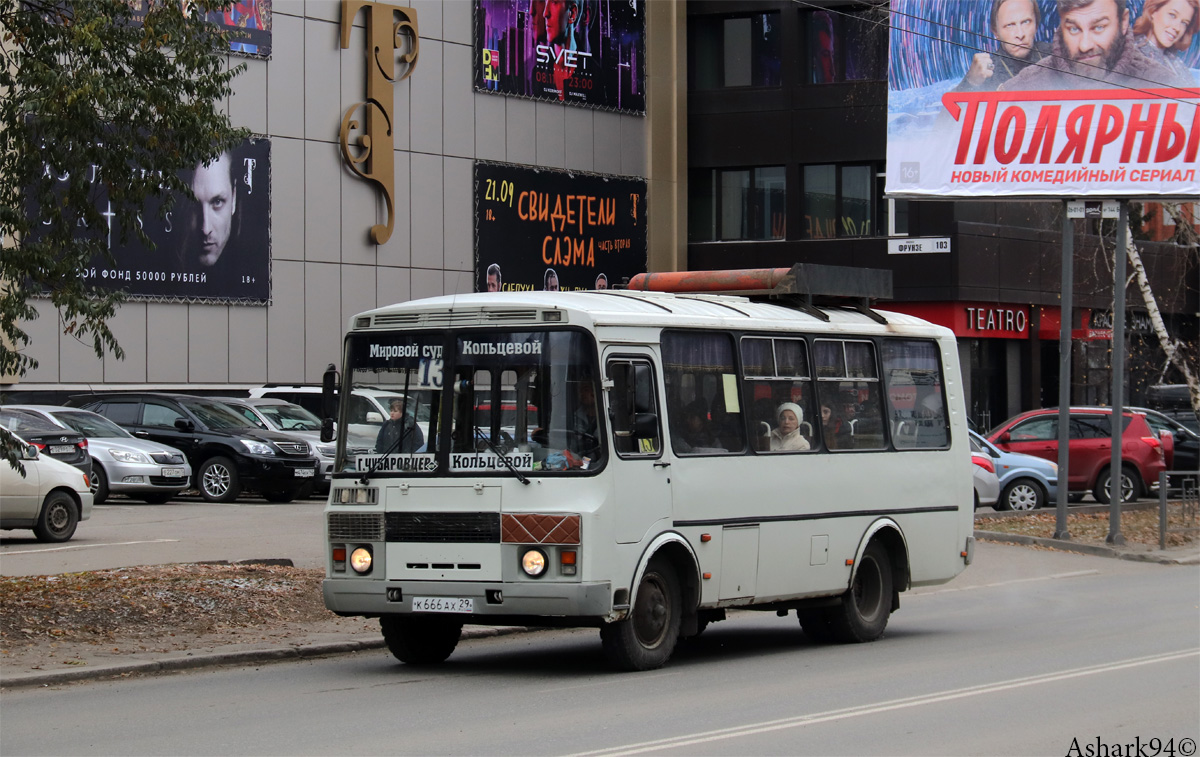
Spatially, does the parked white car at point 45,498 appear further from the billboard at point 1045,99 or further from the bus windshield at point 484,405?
the billboard at point 1045,99

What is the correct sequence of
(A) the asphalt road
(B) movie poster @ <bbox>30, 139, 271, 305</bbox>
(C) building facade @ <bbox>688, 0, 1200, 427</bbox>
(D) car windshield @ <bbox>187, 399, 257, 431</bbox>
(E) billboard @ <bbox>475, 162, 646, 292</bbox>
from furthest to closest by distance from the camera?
(C) building facade @ <bbox>688, 0, 1200, 427</bbox> < (E) billboard @ <bbox>475, 162, 646, 292</bbox> < (B) movie poster @ <bbox>30, 139, 271, 305</bbox> < (D) car windshield @ <bbox>187, 399, 257, 431</bbox> < (A) the asphalt road

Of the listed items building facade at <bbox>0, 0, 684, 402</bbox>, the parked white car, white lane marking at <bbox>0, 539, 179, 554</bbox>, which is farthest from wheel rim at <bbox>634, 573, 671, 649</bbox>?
building facade at <bbox>0, 0, 684, 402</bbox>

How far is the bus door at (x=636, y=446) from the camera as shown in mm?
10906

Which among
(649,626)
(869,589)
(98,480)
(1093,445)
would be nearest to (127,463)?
(98,480)

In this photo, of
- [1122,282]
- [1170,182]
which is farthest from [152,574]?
[1170,182]

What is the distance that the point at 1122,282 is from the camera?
23172mm

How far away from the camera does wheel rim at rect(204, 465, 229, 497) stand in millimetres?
26438

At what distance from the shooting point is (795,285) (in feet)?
44.0

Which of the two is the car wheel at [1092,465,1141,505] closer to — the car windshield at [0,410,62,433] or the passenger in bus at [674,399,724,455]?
the car windshield at [0,410,62,433]

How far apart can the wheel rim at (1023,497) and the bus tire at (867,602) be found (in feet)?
48.2

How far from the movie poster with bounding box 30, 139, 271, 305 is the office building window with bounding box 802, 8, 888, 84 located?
51.2ft

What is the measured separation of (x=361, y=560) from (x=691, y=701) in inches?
105

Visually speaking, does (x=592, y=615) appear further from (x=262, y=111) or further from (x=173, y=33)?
(x=262, y=111)

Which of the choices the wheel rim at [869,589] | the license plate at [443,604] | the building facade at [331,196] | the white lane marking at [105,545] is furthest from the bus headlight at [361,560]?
the building facade at [331,196]
